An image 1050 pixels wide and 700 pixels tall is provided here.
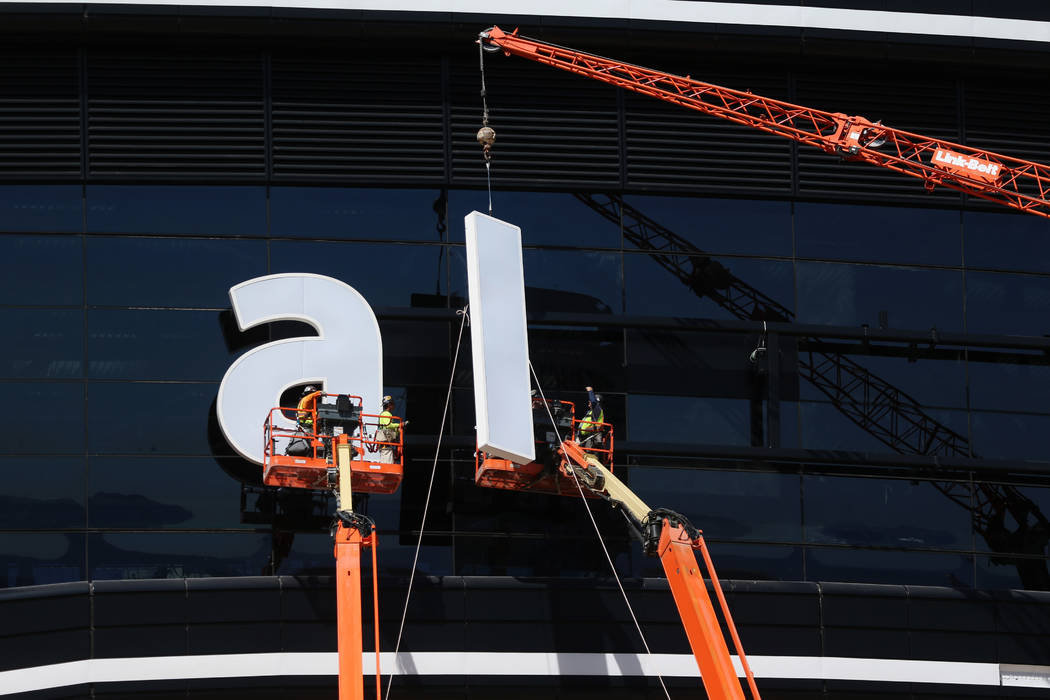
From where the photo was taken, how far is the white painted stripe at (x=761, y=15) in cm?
3722

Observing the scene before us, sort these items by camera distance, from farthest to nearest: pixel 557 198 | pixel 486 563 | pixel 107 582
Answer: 1. pixel 557 198
2. pixel 486 563
3. pixel 107 582

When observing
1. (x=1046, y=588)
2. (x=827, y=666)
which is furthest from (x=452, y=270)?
(x=1046, y=588)

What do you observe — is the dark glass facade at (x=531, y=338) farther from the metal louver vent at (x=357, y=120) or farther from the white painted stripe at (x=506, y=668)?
the white painted stripe at (x=506, y=668)

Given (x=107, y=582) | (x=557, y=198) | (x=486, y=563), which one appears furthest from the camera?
(x=557, y=198)

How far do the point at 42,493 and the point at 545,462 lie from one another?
12341 millimetres

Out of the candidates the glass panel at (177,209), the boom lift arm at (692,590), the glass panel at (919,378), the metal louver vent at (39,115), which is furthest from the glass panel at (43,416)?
the glass panel at (919,378)

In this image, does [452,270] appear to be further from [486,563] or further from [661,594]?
[661,594]

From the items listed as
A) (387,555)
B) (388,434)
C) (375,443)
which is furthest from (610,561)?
(375,443)

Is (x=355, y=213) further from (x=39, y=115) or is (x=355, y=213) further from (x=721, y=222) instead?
(x=721, y=222)

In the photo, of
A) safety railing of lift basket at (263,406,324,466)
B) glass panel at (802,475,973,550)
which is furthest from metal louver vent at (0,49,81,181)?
glass panel at (802,475,973,550)

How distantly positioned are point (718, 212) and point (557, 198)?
435 cm

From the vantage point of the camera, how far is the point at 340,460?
29.6 meters

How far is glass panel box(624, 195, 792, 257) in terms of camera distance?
37.8 metres

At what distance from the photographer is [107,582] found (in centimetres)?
3272
